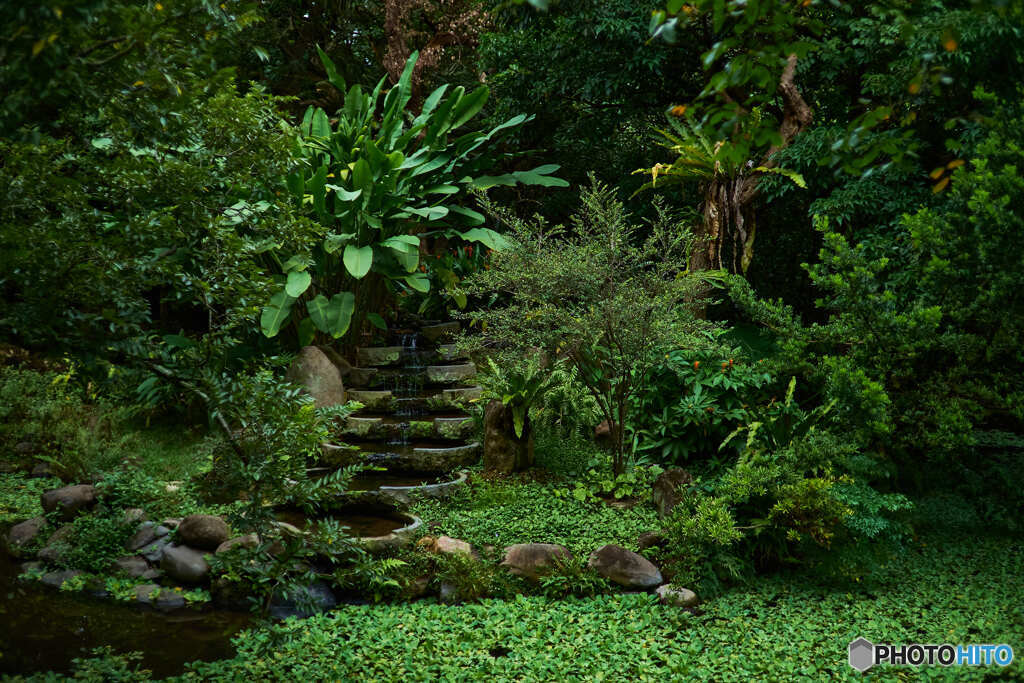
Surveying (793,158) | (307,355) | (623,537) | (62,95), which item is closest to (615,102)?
(793,158)

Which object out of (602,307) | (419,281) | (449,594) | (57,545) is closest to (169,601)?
(57,545)

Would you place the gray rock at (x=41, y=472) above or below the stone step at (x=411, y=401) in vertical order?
below

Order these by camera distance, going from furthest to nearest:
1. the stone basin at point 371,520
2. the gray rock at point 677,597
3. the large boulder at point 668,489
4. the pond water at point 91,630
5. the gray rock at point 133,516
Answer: the large boulder at point 668,489 → the gray rock at point 133,516 → the stone basin at point 371,520 → the gray rock at point 677,597 → the pond water at point 91,630

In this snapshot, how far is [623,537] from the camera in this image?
5348 mm

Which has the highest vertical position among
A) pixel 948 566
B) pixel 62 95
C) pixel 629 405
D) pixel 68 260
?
pixel 62 95

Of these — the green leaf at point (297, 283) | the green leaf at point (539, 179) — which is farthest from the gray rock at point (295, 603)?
the green leaf at point (539, 179)

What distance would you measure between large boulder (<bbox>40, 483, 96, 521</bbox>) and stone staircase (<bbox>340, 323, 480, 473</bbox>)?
7.25ft

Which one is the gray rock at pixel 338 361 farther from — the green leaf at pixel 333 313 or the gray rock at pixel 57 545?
the gray rock at pixel 57 545

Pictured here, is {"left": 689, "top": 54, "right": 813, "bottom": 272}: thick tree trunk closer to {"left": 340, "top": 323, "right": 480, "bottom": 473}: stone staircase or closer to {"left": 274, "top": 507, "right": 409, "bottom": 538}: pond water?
{"left": 340, "top": 323, "right": 480, "bottom": 473}: stone staircase

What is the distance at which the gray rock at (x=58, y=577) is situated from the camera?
16.3 ft

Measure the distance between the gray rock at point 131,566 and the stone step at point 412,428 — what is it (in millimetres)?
2431

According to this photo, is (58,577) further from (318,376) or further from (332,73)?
(332,73)

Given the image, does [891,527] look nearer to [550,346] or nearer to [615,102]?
[550,346]

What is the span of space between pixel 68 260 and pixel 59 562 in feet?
10.9
